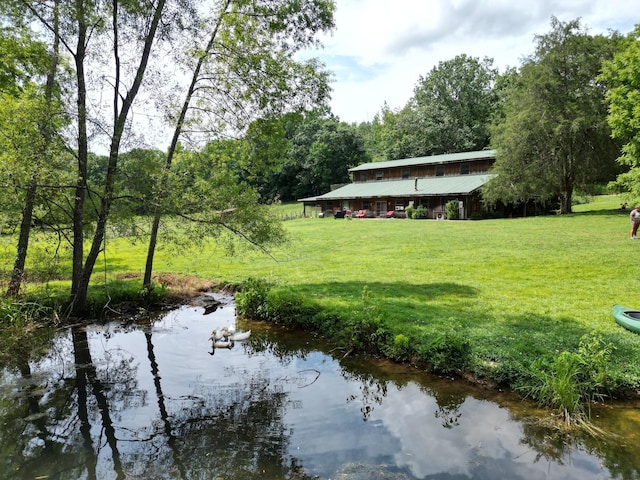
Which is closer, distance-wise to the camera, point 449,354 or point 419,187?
point 449,354

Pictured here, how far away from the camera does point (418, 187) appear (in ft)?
124

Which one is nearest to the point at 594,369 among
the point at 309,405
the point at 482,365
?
the point at 482,365

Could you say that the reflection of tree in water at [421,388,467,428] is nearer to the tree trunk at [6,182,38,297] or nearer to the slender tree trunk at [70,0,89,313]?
the slender tree trunk at [70,0,89,313]

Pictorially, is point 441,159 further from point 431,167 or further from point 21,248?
point 21,248

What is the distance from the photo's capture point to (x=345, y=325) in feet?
28.0

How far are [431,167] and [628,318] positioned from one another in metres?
35.4

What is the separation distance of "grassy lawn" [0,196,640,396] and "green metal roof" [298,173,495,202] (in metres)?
11.2

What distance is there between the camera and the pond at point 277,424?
4.66 m

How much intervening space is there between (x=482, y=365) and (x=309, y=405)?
112 inches

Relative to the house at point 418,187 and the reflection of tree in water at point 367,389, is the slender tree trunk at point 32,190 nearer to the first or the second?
the reflection of tree in water at point 367,389

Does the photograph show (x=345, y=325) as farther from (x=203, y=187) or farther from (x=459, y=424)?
(x=203, y=187)

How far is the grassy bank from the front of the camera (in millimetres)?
6695

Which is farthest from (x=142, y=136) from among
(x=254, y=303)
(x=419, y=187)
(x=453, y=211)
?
(x=419, y=187)

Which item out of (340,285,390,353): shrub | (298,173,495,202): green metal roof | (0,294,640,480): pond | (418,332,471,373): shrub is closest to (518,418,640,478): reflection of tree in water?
(0,294,640,480): pond
